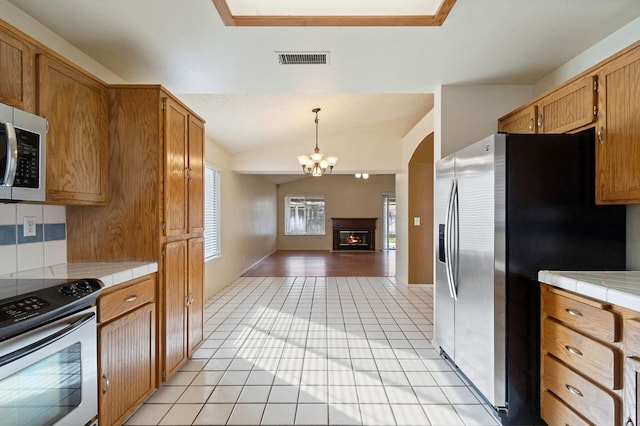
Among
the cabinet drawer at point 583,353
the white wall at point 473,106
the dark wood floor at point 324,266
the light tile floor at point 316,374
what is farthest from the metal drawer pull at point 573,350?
the dark wood floor at point 324,266

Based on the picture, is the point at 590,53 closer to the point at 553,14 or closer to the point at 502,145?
the point at 553,14

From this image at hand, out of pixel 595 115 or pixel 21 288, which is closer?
pixel 21 288

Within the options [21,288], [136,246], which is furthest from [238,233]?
[21,288]

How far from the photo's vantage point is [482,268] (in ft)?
6.57

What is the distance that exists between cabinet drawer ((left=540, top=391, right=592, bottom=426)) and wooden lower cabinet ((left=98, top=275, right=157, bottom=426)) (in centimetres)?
233

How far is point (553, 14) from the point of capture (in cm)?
187

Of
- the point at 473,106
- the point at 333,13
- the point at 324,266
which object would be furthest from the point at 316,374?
the point at 324,266

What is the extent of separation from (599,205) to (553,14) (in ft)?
3.78

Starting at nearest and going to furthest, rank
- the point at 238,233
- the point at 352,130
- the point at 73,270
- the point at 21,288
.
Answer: the point at 21,288, the point at 73,270, the point at 352,130, the point at 238,233

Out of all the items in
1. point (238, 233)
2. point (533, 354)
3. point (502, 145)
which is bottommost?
point (533, 354)

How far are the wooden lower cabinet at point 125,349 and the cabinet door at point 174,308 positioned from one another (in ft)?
0.32

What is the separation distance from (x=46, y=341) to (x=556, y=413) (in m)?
2.43

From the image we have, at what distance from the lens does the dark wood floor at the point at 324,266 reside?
6652 mm

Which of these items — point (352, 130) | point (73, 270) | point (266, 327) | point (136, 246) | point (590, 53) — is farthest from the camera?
point (352, 130)
